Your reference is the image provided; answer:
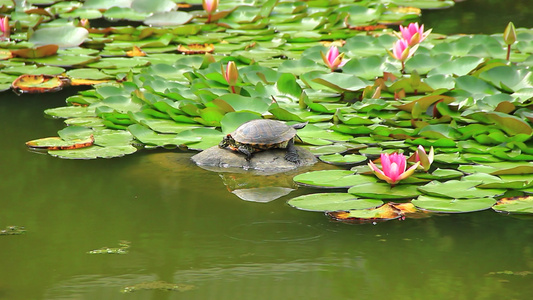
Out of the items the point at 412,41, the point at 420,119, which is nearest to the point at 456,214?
the point at 420,119

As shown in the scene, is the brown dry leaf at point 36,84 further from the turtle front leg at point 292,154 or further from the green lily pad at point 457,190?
the green lily pad at point 457,190

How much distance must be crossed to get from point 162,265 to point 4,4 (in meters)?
7.40

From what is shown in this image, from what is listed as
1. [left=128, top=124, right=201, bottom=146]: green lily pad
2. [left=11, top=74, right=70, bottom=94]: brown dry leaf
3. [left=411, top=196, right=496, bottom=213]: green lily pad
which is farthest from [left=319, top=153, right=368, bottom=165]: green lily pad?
A: [left=11, top=74, right=70, bottom=94]: brown dry leaf

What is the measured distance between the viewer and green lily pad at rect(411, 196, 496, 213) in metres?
3.41

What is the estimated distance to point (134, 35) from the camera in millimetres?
7816

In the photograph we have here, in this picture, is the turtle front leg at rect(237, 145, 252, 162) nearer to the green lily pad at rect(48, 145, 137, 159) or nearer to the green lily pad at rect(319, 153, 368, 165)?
the green lily pad at rect(319, 153, 368, 165)

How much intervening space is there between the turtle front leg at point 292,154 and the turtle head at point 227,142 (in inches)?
13.5

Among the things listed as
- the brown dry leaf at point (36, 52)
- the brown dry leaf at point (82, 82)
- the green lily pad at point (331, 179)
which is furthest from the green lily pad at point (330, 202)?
the brown dry leaf at point (36, 52)

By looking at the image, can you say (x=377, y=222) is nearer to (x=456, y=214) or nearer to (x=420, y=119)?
(x=456, y=214)

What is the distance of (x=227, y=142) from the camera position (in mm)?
4371

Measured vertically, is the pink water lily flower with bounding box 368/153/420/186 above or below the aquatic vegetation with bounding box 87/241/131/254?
above

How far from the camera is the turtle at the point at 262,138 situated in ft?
13.8

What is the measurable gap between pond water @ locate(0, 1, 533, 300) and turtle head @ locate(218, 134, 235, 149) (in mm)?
342

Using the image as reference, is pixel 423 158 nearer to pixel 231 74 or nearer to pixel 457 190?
pixel 457 190
